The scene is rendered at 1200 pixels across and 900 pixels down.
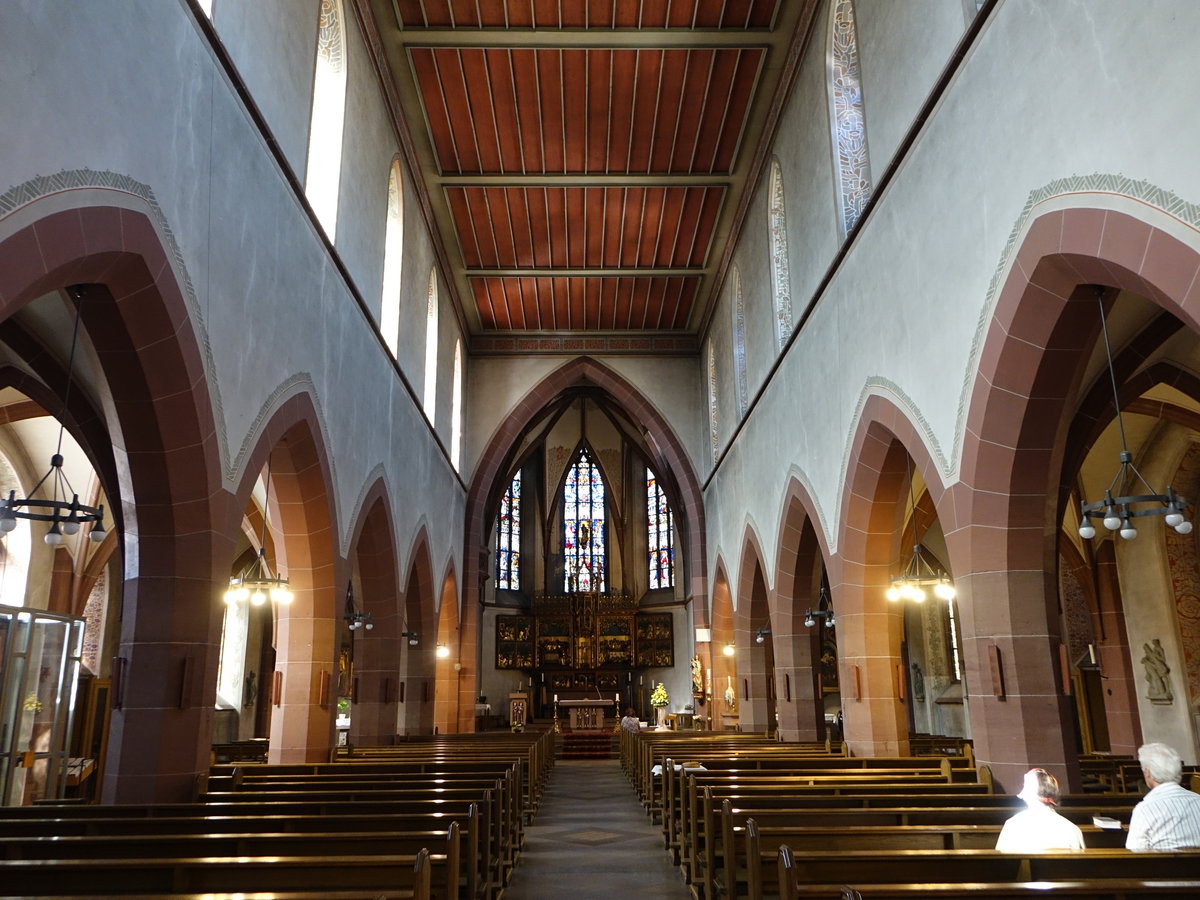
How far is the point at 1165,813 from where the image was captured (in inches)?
189

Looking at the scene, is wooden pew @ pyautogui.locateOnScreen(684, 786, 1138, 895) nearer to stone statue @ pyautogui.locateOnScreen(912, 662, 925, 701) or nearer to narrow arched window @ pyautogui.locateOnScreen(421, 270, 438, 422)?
narrow arched window @ pyautogui.locateOnScreen(421, 270, 438, 422)

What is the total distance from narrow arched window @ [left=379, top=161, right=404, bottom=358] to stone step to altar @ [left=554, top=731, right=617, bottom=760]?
13238mm

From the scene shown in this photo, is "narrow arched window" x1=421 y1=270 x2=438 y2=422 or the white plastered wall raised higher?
"narrow arched window" x1=421 y1=270 x2=438 y2=422

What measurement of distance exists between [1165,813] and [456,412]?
710 inches

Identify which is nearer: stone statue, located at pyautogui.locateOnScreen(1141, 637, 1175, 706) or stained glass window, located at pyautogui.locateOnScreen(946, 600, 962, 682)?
stone statue, located at pyautogui.locateOnScreen(1141, 637, 1175, 706)

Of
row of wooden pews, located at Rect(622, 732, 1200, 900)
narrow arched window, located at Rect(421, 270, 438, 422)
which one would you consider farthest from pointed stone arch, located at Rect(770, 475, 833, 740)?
narrow arched window, located at Rect(421, 270, 438, 422)

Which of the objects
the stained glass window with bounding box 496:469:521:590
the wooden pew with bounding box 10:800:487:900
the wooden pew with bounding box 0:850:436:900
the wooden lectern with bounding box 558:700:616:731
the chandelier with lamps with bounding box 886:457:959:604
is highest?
the stained glass window with bounding box 496:469:521:590

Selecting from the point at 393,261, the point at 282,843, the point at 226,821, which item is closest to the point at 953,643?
the point at 393,261

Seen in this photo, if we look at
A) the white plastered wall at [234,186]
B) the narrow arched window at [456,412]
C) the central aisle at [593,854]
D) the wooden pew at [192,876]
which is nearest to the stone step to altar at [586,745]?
the narrow arched window at [456,412]

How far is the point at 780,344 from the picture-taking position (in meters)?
14.5

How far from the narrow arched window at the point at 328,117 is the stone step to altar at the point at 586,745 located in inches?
652

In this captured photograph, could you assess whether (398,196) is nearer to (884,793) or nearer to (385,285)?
(385,285)

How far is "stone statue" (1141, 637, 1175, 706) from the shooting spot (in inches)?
585

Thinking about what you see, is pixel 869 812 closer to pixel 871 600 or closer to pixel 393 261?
pixel 871 600
